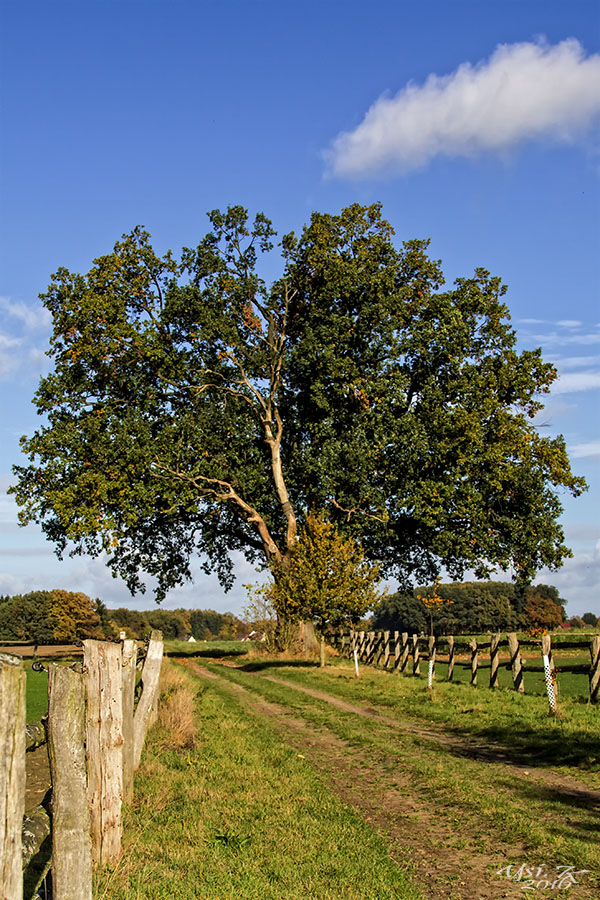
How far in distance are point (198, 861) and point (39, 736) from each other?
7.49 ft

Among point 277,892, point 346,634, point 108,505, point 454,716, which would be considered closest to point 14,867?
point 277,892

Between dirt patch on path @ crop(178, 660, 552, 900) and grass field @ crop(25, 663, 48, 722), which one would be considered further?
grass field @ crop(25, 663, 48, 722)

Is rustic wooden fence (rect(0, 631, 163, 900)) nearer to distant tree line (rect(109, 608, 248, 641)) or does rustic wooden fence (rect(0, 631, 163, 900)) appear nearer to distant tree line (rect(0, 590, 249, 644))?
distant tree line (rect(0, 590, 249, 644))

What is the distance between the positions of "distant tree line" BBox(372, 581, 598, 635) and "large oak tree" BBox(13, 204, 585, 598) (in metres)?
49.9

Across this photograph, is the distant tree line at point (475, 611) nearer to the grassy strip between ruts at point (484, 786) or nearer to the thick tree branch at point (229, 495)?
the thick tree branch at point (229, 495)

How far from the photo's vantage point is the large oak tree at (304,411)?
31.7m

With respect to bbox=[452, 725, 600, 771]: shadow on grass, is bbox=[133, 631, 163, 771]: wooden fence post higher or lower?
higher

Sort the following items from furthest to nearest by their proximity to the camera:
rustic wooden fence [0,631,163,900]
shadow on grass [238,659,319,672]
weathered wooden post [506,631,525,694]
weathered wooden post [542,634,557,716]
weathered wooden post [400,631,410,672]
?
shadow on grass [238,659,319,672] → weathered wooden post [400,631,410,672] → weathered wooden post [506,631,525,694] → weathered wooden post [542,634,557,716] → rustic wooden fence [0,631,163,900]

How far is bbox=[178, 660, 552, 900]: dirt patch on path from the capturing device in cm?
700

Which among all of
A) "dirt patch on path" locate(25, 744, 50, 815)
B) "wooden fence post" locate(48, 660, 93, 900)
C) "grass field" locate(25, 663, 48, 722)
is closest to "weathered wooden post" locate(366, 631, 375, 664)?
"grass field" locate(25, 663, 48, 722)

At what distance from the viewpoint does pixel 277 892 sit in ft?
22.0

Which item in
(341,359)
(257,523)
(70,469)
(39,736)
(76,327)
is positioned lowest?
(39,736)

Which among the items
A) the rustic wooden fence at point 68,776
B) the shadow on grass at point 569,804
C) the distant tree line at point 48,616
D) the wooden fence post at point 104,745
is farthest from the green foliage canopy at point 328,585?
the distant tree line at point 48,616

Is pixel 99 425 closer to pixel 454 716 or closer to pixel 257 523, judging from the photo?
pixel 257 523
